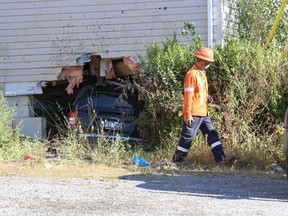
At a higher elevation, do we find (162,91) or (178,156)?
(162,91)

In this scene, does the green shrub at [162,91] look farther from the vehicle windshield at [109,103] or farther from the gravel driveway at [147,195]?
the gravel driveway at [147,195]

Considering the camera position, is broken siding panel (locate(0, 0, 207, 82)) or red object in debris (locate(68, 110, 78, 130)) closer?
red object in debris (locate(68, 110, 78, 130))

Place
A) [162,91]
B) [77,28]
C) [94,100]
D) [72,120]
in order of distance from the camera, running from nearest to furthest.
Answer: [162,91]
[72,120]
[94,100]
[77,28]

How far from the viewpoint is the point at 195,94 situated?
33.6 ft

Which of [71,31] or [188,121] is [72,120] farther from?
[71,31]

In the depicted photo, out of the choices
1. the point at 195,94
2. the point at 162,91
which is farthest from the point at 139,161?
the point at 162,91

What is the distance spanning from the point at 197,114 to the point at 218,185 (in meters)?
1.98

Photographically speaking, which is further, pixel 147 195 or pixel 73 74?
pixel 73 74

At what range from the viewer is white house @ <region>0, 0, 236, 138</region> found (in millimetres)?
13734

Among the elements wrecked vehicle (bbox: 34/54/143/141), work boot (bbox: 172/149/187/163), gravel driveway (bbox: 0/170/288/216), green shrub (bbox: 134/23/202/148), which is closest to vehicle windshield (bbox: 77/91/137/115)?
wrecked vehicle (bbox: 34/54/143/141)

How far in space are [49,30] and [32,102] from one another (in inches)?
66.5

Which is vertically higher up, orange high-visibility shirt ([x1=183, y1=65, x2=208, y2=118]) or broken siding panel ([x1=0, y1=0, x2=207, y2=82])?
broken siding panel ([x1=0, y1=0, x2=207, y2=82])

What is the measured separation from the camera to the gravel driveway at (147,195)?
21.5 ft

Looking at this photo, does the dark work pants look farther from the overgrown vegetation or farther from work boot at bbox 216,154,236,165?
the overgrown vegetation
